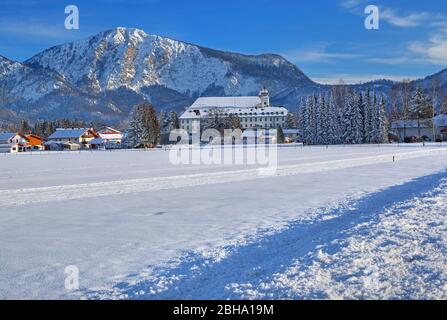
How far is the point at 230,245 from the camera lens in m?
10.4

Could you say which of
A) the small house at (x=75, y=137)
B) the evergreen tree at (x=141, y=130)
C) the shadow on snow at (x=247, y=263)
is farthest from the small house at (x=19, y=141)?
the shadow on snow at (x=247, y=263)

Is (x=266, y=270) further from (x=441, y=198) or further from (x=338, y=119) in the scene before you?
(x=338, y=119)

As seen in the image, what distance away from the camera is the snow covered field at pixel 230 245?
7.28 metres

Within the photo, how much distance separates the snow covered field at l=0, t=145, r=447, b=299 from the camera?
728 centimetres

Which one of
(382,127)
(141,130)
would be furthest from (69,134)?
(382,127)

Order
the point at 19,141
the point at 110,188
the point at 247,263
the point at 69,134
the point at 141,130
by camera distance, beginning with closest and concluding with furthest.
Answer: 1. the point at 247,263
2. the point at 110,188
3. the point at 141,130
4. the point at 19,141
5. the point at 69,134

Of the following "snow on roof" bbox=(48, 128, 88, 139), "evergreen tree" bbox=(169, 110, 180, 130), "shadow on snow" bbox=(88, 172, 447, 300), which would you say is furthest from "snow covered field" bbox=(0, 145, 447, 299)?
"evergreen tree" bbox=(169, 110, 180, 130)

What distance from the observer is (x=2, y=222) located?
14.3 m

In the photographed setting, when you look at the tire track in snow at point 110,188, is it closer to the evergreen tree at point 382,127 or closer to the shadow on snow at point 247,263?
the shadow on snow at point 247,263

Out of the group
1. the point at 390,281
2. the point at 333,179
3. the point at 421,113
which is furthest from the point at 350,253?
the point at 421,113

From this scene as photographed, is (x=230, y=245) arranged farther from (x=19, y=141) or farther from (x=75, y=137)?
(x=75, y=137)

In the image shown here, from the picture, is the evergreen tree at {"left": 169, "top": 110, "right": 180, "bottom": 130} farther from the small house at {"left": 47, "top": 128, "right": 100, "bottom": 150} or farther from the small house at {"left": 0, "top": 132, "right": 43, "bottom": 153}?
the small house at {"left": 0, "top": 132, "right": 43, "bottom": 153}

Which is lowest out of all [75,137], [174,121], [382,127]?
[75,137]

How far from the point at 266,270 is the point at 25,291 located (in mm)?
3907
